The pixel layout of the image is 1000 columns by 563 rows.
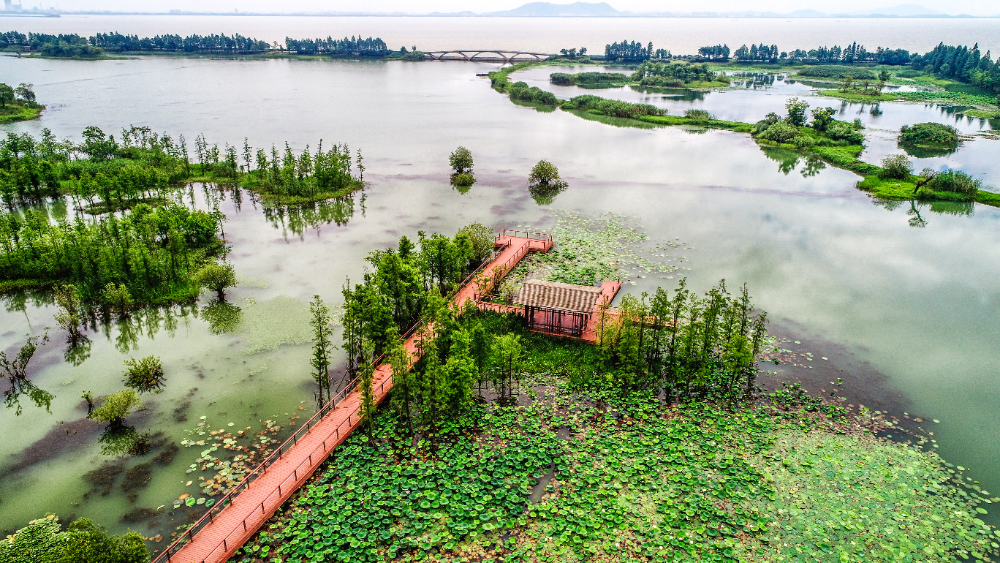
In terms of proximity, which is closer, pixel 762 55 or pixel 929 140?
pixel 929 140

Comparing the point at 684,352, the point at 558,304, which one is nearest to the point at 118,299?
the point at 558,304

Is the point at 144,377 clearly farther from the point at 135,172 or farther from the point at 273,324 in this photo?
the point at 135,172

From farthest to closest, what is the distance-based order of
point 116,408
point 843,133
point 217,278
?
point 843,133 → point 217,278 → point 116,408

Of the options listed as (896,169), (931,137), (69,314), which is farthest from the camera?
(931,137)

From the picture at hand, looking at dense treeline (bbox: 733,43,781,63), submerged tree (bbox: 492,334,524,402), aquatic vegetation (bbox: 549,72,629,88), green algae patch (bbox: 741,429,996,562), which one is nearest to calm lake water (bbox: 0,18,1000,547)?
green algae patch (bbox: 741,429,996,562)

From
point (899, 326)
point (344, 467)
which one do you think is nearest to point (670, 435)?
point (344, 467)

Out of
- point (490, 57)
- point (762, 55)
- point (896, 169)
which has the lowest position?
point (896, 169)

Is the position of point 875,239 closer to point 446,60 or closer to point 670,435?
point 670,435
